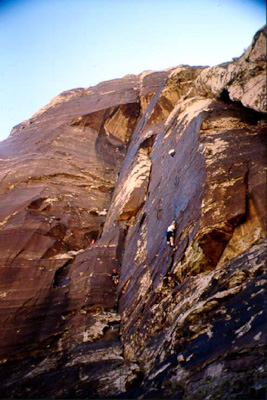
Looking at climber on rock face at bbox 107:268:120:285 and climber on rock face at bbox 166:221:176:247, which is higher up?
climber on rock face at bbox 107:268:120:285

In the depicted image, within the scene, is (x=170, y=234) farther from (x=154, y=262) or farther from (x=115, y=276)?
(x=115, y=276)

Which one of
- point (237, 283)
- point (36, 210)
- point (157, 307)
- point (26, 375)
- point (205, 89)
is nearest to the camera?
point (237, 283)

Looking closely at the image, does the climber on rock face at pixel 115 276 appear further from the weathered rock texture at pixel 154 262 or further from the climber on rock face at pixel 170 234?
the climber on rock face at pixel 170 234

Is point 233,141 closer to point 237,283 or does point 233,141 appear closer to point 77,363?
point 237,283

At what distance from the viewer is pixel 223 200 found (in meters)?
12.6

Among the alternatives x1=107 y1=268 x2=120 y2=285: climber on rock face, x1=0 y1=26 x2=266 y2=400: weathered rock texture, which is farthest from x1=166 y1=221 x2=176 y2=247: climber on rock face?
x1=107 y1=268 x2=120 y2=285: climber on rock face

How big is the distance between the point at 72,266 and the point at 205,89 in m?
12.6

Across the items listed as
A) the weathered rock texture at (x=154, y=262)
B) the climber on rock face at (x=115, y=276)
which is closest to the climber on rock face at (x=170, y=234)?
the weathered rock texture at (x=154, y=262)

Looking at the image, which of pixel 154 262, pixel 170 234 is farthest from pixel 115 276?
pixel 170 234

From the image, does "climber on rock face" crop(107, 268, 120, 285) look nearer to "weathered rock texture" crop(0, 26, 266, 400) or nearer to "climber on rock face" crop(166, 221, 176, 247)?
"weathered rock texture" crop(0, 26, 266, 400)

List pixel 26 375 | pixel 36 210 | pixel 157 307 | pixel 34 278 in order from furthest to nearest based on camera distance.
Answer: pixel 36 210
pixel 34 278
pixel 26 375
pixel 157 307

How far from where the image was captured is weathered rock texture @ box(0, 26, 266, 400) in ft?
28.8

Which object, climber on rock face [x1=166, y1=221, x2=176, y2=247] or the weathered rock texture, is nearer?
the weathered rock texture

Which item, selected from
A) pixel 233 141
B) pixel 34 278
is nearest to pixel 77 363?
pixel 34 278
